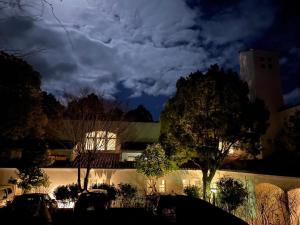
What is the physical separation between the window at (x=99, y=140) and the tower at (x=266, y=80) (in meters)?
12.7

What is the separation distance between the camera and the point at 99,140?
73.7ft

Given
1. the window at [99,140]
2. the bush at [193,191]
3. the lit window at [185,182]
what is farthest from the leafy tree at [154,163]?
the window at [99,140]

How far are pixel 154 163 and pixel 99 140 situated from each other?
17.3 feet

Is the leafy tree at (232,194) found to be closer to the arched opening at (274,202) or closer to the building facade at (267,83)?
the arched opening at (274,202)

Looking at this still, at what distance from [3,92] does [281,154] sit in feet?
63.5

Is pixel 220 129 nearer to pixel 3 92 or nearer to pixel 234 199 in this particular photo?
pixel 234 199

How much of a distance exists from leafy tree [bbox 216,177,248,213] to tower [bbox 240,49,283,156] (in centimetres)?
766

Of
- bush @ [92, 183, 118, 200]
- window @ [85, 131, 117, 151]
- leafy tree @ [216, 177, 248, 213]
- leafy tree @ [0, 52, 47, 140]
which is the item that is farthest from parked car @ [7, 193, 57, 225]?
window @ [85, 131, 117, 151]

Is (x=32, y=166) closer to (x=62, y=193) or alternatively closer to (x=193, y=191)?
(x=62, y=193)

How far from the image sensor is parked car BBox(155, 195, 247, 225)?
754 cm

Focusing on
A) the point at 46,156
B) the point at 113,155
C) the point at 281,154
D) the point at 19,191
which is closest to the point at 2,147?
the point at 46,156

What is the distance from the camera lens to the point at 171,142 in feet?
64.6

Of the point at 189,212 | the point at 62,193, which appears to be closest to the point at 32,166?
the point at 62,193

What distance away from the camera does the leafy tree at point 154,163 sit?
65.0 ft
